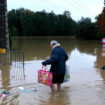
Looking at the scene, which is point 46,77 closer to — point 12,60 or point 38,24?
point 12,60

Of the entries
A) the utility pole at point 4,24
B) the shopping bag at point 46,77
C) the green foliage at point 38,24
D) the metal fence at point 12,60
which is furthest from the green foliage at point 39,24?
the shopping bag at point 46,77

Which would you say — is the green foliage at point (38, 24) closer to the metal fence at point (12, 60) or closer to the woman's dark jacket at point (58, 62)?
the metal fence at point (12, 60)

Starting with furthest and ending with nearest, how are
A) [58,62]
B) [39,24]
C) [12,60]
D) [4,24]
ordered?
[39,24], [12,60], [4,24], [58,62]

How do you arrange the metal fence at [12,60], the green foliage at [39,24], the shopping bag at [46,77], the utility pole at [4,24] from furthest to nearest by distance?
the green foliage at [39,24]
the utility pole at [4,24]
the metal fence at [12,60]
the shopping bag at [46,77]

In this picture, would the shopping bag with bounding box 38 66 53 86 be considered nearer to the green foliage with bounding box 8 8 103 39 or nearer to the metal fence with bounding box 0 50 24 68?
the metal fence with bounding box 0 50 24 68

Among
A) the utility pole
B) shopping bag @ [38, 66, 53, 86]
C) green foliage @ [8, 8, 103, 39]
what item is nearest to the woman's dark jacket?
shopping bag @ [38, 66, 53, 86]

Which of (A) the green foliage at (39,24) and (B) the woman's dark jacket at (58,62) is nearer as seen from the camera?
(B) the woman's dark jacket at (58,62)

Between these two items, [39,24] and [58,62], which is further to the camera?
[39,24]

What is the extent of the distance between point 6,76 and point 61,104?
3999 millimetres

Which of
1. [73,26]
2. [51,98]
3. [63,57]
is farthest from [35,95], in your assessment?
A: [73,26]

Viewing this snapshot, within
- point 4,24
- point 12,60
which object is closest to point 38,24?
point 12,60

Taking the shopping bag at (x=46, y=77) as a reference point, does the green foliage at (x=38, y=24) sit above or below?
above

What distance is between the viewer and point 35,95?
620 cm

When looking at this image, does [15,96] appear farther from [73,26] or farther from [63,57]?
[73,26]
